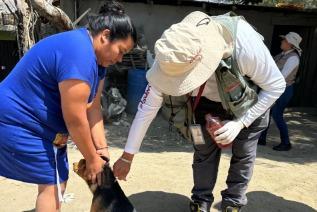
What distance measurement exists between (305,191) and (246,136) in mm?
1593

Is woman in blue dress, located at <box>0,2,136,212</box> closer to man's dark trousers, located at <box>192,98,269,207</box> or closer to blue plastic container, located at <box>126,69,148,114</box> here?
man's dark trousers, located at <box>192,98,269,207</box>

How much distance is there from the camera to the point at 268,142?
6.95 metres

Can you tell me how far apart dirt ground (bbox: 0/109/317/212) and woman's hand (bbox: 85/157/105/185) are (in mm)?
1111

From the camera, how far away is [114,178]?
249 centimetres

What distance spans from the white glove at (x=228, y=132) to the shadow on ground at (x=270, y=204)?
1.11 meters

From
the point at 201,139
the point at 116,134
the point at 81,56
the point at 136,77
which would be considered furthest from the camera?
the point at 136,77

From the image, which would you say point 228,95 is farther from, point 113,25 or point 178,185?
point 178,185

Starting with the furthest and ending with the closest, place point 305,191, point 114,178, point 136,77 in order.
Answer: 1. point 136,77
2. point 305,191
3. point 114,178

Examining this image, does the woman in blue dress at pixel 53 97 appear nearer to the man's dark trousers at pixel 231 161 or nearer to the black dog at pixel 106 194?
the black dog at pixel 106 194

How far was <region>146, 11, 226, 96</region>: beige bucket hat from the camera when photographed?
2.21m

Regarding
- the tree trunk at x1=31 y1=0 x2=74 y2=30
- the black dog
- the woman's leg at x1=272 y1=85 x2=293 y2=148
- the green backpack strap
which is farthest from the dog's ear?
the woman's leg at x1=272 y1=85 x2=293 y2=148

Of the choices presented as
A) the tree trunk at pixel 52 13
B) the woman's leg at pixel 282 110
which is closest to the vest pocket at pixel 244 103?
the woman's leg at pixel 282 110

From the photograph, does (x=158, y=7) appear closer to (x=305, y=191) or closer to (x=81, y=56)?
(x=305, y=191)

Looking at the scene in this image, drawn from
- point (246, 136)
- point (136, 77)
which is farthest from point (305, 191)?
point (136, 77)
